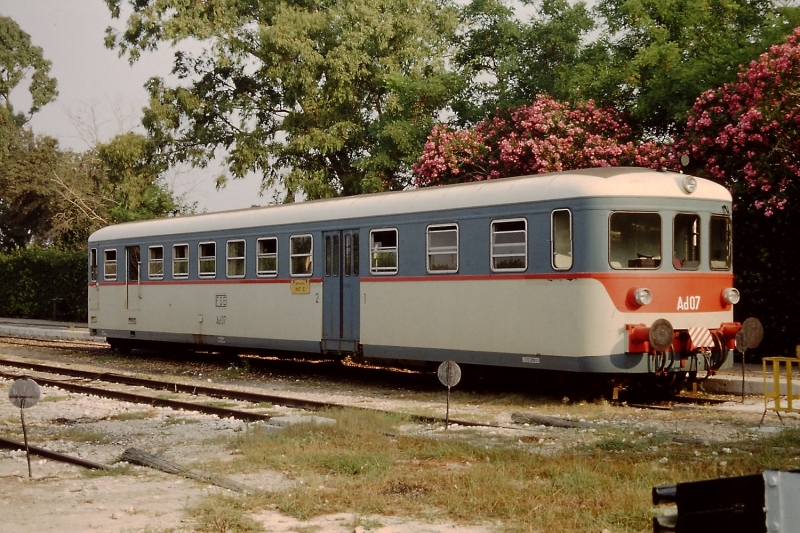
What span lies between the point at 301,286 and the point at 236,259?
2317 millimetres

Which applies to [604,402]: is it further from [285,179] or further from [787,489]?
[285,179]

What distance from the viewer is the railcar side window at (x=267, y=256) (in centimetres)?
1826

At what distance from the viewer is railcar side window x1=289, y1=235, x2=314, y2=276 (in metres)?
17.4

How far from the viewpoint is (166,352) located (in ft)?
82.3

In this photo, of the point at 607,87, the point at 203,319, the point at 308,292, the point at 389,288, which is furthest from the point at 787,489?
the point at 607,87

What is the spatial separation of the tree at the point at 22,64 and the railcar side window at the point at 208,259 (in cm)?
5322

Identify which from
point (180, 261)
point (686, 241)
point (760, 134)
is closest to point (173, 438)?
point (686, 241)

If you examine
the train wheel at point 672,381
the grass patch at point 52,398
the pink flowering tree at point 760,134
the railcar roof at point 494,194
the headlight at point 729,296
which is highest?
the pink flowering tree at point 760,134

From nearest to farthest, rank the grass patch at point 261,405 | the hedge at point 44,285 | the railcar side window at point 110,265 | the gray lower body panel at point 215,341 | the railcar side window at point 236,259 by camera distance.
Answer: the grass patch at point 261,405, the gray lower body panel at point 215,341, the railcar side window at point 236,259, the railcar side window at point 110,265, the hedge at point 44,285

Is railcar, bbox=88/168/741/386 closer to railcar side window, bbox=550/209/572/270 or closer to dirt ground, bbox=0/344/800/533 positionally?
railcar side window, bbox=550/209/572/270

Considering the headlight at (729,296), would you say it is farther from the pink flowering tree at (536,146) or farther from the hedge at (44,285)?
the hedge at (44,285)

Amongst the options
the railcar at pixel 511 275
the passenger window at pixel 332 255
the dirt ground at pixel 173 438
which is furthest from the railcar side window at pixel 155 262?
the passenger window at pixel 332 255

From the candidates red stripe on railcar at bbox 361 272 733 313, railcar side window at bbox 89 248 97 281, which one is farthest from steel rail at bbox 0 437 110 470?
railcar side window at bbox 89 248 97 281

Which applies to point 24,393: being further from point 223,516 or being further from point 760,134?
point 760,134
